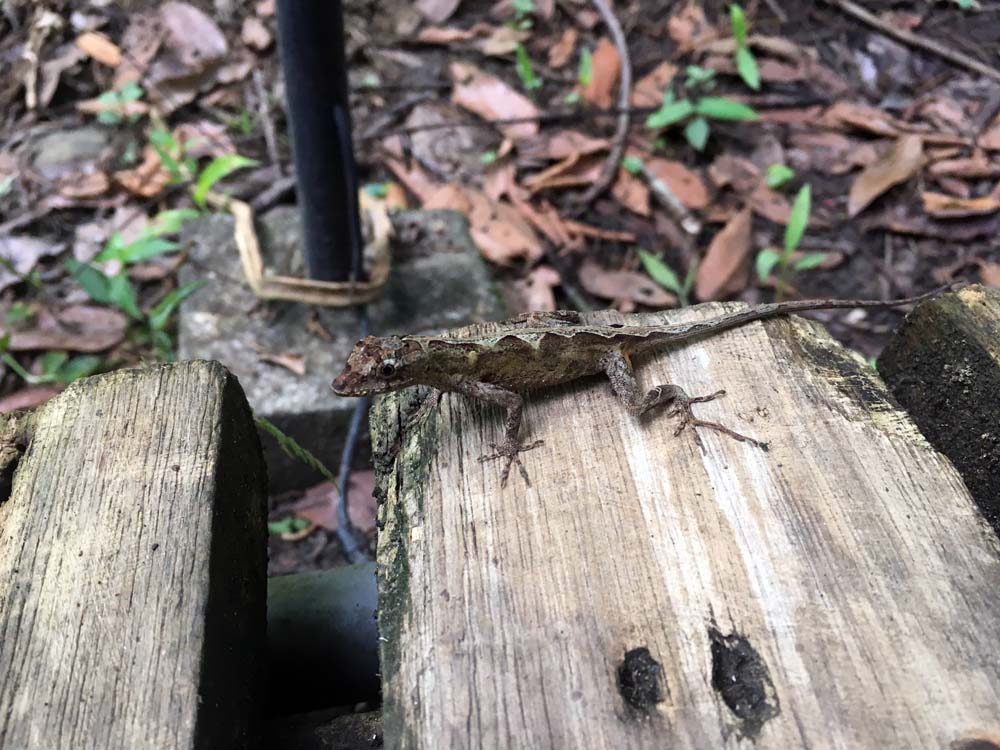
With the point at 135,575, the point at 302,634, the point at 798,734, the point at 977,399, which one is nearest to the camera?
the point at 798,734

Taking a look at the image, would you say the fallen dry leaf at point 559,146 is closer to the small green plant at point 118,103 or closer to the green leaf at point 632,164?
the green leaf at point 632,164

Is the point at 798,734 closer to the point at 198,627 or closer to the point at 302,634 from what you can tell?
the point at 198,627

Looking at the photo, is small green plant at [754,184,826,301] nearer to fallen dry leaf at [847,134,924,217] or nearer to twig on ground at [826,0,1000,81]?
fallen dry leaf at [847,134,924,217]

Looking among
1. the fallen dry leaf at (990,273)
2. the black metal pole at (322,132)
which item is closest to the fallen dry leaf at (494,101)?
the black metal pole at (322,132)

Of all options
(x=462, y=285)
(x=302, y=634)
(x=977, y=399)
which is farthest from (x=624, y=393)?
(x=462, y=285)

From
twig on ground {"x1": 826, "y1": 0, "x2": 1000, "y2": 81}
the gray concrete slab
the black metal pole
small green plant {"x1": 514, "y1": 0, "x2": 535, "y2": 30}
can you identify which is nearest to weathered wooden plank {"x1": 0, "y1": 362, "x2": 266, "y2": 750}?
the black metal pole

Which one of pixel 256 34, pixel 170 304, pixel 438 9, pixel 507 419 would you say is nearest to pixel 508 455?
pixel 507 419

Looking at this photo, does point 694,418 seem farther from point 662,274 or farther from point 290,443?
point 662,274
